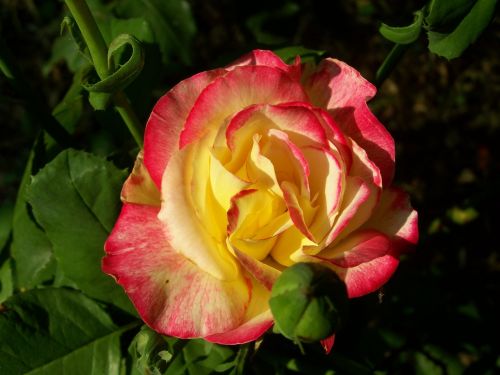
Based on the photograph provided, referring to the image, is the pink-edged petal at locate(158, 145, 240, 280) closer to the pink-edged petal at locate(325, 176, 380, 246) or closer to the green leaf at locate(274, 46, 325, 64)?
the pink-edged petal at locate(325, 176, 380, 246)

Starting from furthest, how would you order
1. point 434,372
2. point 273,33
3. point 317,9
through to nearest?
point 317,9, point 273,33, point 434,372

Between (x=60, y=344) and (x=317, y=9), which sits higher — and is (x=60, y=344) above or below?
above

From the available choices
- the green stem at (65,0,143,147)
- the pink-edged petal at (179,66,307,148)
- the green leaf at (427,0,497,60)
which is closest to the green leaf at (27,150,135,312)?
the green stem at (65,0,143,147)

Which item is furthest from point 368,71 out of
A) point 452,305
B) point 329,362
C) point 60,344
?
point 60,344

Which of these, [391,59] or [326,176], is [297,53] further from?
[326,176]

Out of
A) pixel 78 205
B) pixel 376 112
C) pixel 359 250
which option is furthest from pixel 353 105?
pixel 376 112

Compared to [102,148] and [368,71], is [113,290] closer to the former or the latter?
[102,148]

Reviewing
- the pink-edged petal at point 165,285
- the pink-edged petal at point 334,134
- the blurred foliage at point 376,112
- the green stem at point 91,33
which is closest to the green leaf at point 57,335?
the blurred foliage at point 376,112
